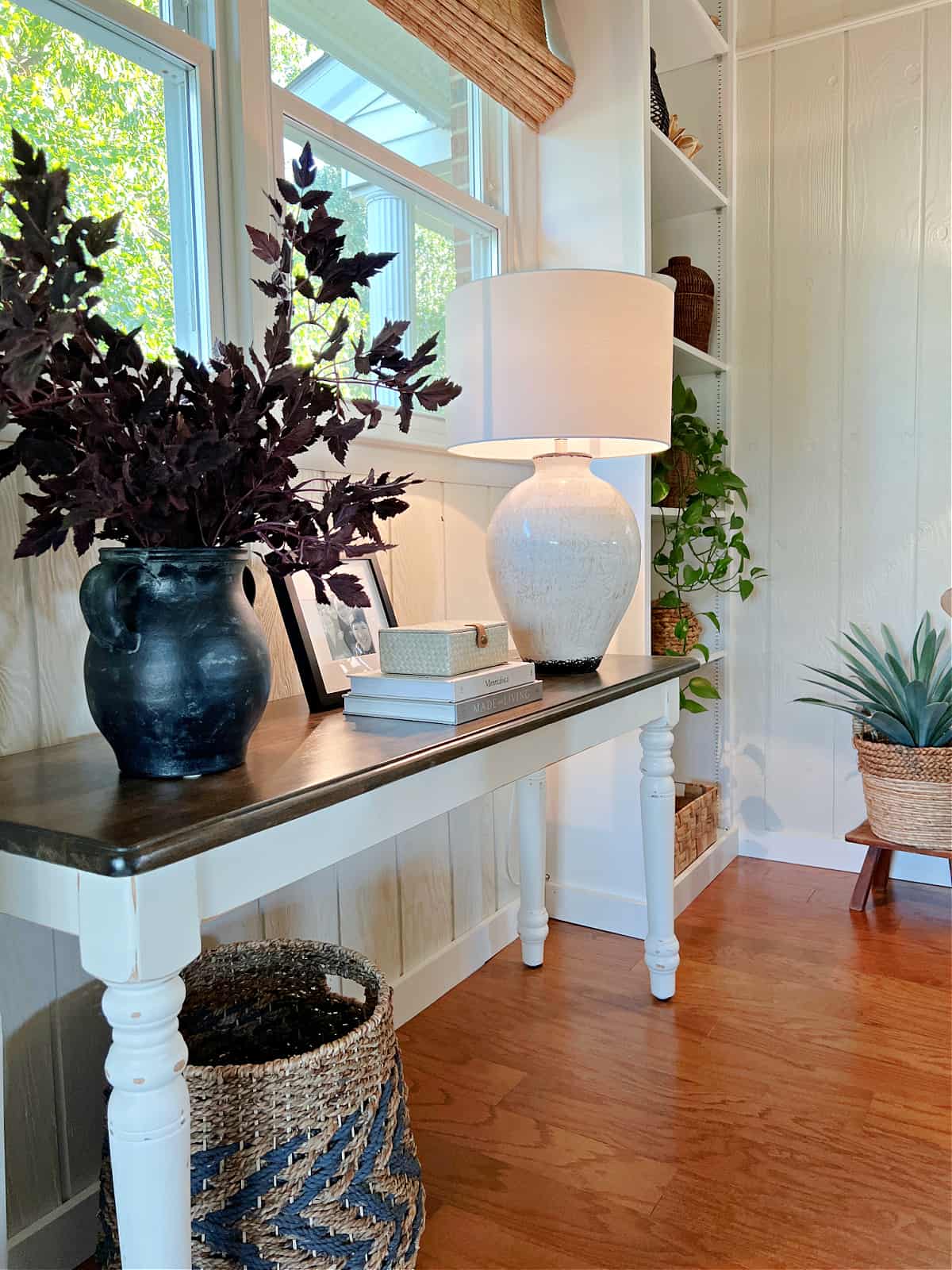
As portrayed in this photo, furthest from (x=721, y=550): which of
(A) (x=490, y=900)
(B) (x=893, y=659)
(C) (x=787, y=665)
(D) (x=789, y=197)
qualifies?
(A) (x=490, y=900)

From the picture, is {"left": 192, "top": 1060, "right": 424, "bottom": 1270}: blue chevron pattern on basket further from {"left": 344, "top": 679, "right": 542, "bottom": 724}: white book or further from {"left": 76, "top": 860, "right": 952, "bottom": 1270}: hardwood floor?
{"left": 344, "top": 679, "right": 542, "bottom": 724}: white book

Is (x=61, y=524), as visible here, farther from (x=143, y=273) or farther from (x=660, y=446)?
(x=660, y=446)

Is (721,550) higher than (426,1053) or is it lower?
higher

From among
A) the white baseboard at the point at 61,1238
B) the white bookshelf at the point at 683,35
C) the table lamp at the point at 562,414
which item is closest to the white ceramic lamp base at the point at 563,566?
the table lamp at the point at 562,414

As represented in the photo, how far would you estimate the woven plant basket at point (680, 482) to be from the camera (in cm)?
247

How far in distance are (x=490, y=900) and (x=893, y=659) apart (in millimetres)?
1143

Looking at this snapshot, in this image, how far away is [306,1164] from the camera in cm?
100

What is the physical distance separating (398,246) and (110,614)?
121cm

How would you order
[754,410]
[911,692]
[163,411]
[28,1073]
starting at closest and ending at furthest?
[163,411], [28,1073], [911,692], [754,410]

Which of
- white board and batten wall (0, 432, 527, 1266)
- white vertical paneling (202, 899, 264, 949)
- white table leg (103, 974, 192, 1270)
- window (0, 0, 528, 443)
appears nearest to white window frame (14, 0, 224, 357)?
window (0, 0, 528, 443)

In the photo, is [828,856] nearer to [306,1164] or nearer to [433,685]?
[433,685]

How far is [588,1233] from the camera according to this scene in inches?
48.4

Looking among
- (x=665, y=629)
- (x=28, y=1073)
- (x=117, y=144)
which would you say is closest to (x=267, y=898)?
(x=28, y=1073)

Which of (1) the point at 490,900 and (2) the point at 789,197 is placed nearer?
(1) the point at 490,900
